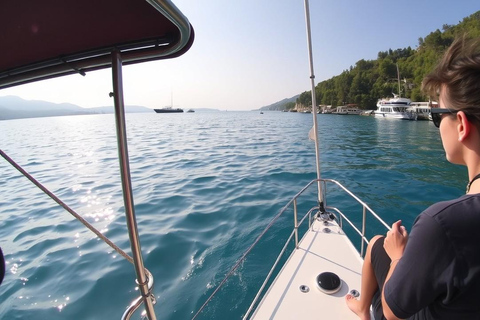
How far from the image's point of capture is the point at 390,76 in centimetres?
7931

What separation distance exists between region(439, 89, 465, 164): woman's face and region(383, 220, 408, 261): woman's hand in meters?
0.46

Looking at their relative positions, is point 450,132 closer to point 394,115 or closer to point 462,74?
point 462,74

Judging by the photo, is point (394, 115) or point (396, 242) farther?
point (394, 115)

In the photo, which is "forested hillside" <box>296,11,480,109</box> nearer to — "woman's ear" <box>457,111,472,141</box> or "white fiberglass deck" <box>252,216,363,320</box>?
"white fiberglass deck" <box>252,216,363,320</box>

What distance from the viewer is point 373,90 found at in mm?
77062

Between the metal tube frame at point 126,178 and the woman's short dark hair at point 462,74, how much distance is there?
131 centimetres

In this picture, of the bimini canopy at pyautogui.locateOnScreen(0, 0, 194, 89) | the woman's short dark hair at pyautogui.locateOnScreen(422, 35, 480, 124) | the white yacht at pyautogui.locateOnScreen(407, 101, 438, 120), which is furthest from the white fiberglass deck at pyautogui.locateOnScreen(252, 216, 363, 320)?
the white yacht at pyautogui.locateOnScreen(407, 101, 438, 120)

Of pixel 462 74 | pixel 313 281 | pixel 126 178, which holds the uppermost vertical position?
pixel 462 74

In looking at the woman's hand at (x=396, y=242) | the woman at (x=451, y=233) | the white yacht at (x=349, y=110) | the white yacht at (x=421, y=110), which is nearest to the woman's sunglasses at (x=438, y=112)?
the woman at (x=451, y=233)

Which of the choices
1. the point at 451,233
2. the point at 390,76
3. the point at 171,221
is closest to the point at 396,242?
the point at 451,233

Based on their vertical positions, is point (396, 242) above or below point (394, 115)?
below

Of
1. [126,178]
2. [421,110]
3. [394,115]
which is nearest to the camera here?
[126,178]

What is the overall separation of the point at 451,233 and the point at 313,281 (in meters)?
1.86

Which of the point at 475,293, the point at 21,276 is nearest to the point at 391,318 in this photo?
the point at 475,293
